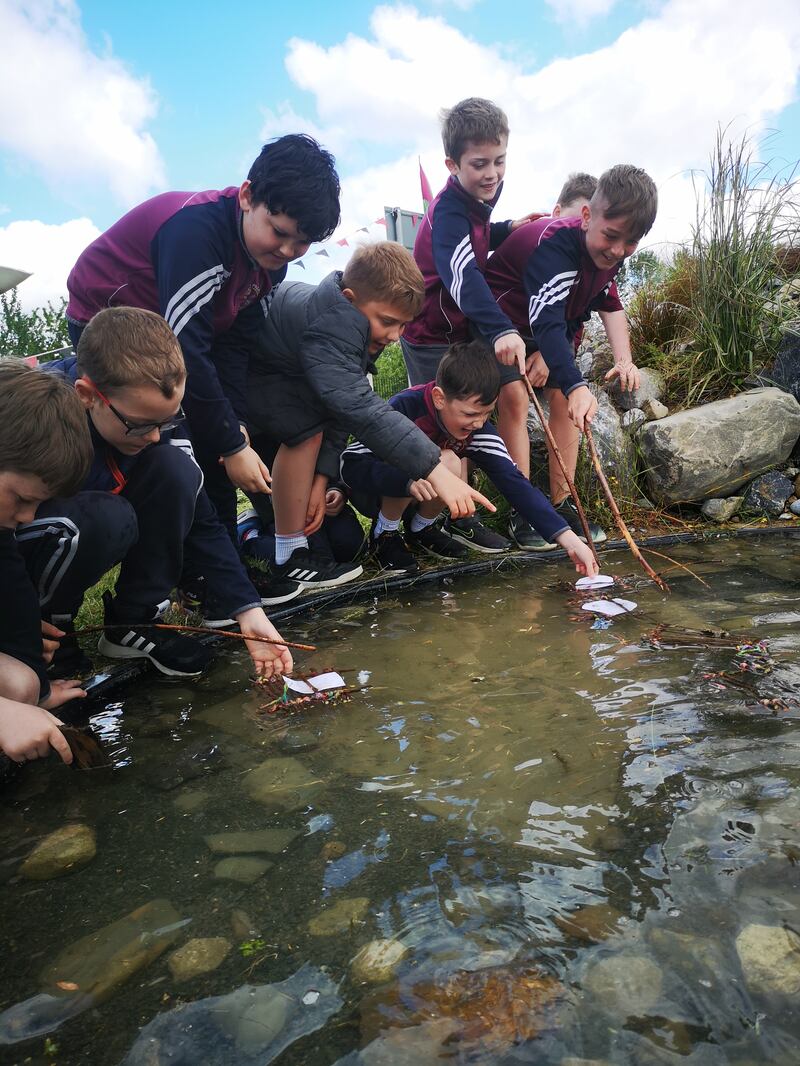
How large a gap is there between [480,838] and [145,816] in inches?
30.3

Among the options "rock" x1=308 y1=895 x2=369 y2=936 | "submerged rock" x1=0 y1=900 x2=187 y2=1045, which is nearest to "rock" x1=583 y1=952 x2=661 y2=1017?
"rock" x1=308 y1=895 x2=369 y2=936

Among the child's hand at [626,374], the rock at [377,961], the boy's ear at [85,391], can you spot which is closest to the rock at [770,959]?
the rock at [377,961]

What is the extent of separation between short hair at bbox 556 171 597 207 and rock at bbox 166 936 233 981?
188 inches

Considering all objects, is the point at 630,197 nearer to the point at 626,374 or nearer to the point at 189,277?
the point at 626,374

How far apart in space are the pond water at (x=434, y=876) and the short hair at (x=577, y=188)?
345cm

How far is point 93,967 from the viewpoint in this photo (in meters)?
1.30

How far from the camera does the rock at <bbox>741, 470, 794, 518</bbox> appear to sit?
473cm

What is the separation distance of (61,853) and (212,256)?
6.63 ft


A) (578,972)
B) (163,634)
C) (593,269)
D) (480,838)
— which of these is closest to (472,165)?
(593,269)

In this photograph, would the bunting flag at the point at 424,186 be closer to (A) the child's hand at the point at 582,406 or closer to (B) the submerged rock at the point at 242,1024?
(A) the child's hand at the point at 582,406

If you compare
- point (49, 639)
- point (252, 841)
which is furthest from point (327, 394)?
point (252, 841)

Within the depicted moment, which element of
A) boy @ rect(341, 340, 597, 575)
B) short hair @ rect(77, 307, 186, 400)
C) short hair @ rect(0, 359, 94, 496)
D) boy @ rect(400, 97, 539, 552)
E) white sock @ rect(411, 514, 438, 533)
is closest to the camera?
short hair @ rect(0, 359, 94, 496)

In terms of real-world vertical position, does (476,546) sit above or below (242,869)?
above

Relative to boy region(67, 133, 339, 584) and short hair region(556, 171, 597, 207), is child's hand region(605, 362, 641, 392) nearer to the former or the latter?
short hair region(556, 171, 597, 207)
